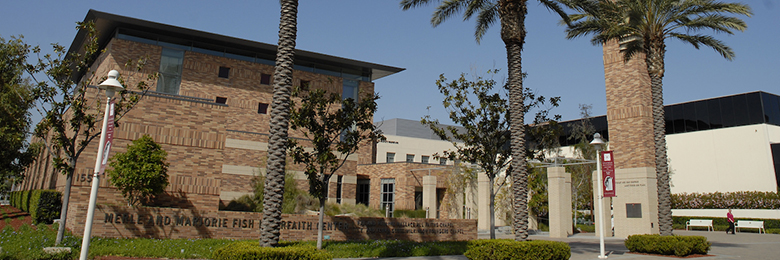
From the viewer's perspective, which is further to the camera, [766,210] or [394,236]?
[766,210]

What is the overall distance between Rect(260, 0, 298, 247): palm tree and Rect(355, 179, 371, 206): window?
30347 mm

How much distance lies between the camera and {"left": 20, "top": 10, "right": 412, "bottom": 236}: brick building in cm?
1994

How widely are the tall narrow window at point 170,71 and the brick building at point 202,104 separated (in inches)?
2.4

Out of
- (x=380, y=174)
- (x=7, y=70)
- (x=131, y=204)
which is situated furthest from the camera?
(x=380, y=174)

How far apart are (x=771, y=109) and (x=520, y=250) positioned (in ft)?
132

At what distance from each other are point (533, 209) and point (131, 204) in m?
25.0

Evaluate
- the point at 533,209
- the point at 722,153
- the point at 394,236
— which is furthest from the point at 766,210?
the point at 394,236

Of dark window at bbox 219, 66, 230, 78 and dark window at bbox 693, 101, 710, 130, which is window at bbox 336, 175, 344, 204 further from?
dark window at bbox 693, 101, 710, 130

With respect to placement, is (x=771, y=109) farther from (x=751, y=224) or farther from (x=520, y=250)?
(x=520, y=250)

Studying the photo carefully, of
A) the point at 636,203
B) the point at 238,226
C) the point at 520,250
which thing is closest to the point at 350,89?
the point at 636,203

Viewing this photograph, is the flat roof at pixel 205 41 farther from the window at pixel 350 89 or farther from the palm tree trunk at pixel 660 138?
the palm tree trunk at pixel 660 138

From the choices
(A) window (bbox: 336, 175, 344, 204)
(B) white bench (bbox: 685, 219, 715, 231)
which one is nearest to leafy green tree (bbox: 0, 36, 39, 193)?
(A) window (bbox: 336, 175, 344, 204)

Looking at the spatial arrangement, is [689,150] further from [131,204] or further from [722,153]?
[131,204]

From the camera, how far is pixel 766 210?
125 feet
